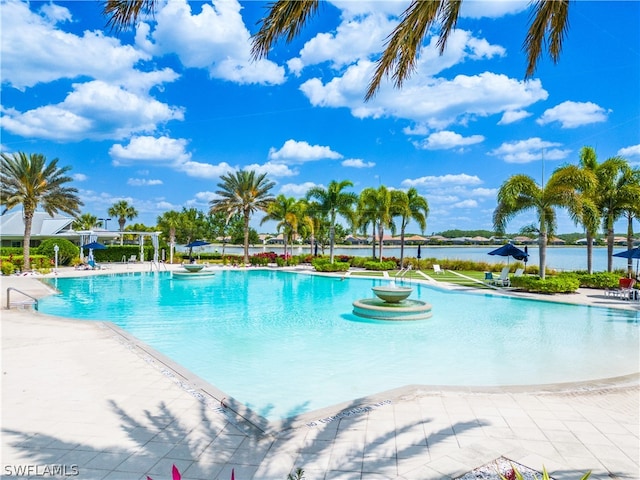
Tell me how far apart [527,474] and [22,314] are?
44.0ft

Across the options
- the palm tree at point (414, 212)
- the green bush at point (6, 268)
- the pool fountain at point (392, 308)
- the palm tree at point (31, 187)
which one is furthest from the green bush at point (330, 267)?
the green bush at point (6, 268)

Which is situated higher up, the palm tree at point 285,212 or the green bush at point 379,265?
the palm tree at point 285,212

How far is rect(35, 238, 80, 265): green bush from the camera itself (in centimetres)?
3128

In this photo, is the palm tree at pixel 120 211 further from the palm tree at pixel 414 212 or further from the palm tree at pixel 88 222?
the palm tree at pixel 414 212

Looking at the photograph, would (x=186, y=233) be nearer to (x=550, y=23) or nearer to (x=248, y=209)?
(x=248, y=209)

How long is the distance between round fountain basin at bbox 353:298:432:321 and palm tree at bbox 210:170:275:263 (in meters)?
23.8

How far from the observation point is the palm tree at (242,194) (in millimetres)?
36219

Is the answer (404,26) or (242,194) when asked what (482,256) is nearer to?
(242,194)

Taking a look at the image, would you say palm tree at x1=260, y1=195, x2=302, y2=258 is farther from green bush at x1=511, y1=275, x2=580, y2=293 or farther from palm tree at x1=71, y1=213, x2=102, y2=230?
palm tree at x1=71, y1=213, x2=102, y2=230

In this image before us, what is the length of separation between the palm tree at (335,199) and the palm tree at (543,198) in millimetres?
12789

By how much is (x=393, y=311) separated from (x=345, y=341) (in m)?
3.06

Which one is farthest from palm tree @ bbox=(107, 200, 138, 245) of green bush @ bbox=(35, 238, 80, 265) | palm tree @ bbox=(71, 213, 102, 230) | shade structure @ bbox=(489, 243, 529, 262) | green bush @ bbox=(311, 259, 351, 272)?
shade structure @ bbox=(489, 243, 529, 262)

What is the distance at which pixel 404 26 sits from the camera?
4.05 meters

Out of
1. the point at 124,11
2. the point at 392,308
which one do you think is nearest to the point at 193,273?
the point at 392,308
